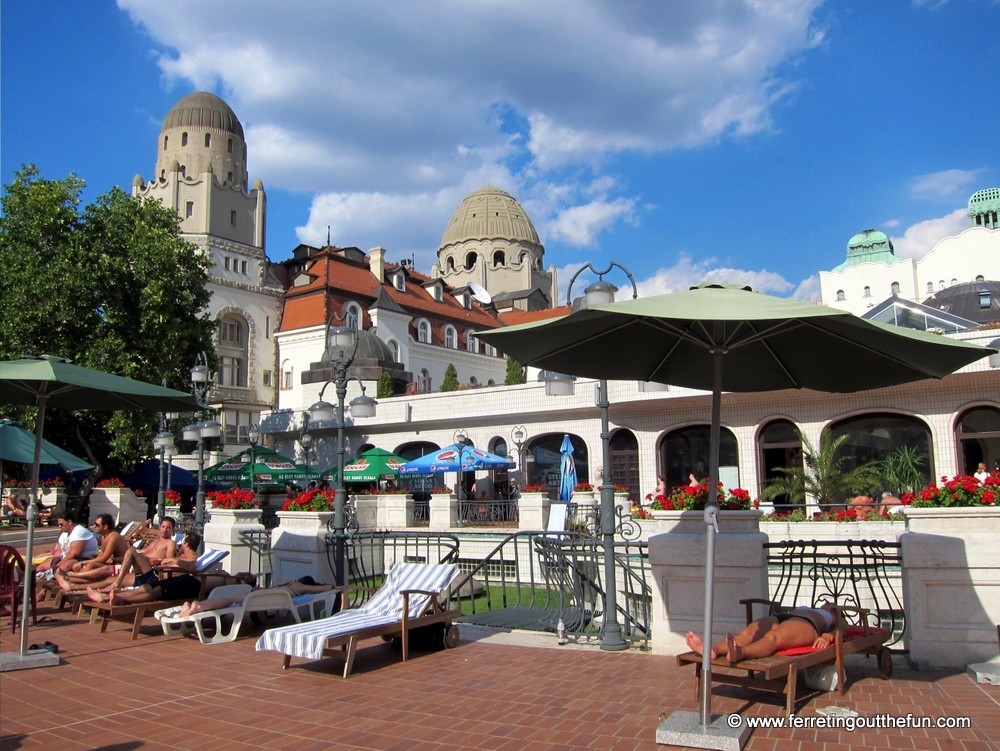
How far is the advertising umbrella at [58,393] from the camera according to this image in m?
7.93

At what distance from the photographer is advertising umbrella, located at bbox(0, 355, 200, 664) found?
26.0ft

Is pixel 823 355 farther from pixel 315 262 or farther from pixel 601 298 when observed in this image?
pixel 315 262

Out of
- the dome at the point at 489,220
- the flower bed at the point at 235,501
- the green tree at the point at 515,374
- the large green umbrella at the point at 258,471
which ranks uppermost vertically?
the dome at the point at 489,220

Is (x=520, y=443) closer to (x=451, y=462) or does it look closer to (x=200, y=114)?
(x=451, y=462)

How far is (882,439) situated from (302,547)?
19.5 m

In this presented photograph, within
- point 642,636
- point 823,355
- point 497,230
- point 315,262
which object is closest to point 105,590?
point 642,636

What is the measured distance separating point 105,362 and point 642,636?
2709cm

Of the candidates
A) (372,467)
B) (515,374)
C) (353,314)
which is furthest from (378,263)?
(372,467)

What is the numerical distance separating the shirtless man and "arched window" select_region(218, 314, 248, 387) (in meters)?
41.8

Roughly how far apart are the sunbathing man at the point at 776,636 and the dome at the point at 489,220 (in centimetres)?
7132

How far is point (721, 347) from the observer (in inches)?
227

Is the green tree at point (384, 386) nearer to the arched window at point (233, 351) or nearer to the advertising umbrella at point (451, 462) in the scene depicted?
the advertising umbrella at point (451, 462)

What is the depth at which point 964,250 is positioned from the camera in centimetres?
7169

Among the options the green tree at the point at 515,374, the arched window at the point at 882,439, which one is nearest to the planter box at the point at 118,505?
the arched window at the point at 882,439
